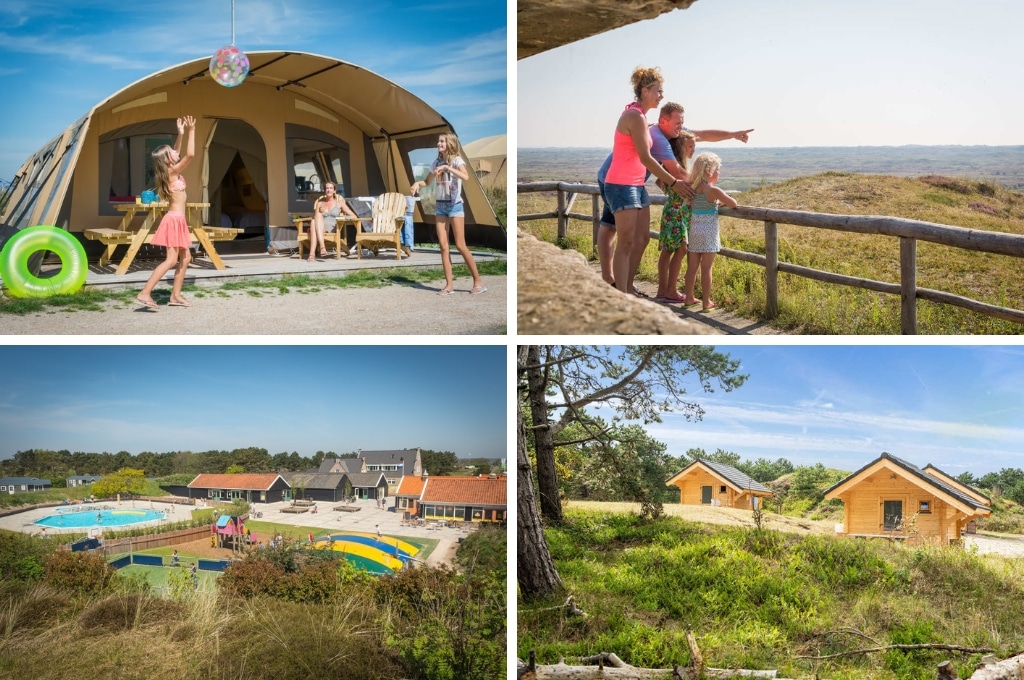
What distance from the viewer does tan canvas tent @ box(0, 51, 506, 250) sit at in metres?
7.27

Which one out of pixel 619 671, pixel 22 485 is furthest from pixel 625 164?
pixel 22 485

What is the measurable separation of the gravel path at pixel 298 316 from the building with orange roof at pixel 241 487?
0.82 m

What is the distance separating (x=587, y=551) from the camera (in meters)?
4.68

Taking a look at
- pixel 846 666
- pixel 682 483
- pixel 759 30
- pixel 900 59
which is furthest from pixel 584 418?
pixel 900 59

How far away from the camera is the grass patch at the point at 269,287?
16.6 feet

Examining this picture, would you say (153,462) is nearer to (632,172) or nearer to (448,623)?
(448,623)

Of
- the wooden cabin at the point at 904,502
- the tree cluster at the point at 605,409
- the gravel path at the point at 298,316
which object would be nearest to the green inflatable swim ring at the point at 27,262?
the gravel path at the point at 298,316

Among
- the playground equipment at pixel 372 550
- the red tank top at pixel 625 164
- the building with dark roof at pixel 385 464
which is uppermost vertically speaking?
the red tank top at pixel 625 164

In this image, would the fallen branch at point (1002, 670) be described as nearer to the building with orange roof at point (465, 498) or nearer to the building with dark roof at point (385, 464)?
the building with orange roof at point (465, 498)

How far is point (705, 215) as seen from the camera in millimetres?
4594

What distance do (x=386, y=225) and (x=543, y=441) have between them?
137 inches

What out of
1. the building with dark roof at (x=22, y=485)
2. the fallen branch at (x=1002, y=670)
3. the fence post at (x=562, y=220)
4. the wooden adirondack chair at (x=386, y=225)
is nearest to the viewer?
the fallen branch at (x=1002, y=670)

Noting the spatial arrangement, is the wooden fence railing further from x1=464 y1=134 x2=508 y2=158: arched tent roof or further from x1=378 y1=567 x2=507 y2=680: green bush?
x1=464 y1=134 x2=508 y2=158: arched tent roof

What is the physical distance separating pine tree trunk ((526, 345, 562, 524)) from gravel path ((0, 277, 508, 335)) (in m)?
0.27
